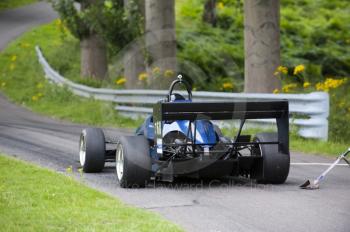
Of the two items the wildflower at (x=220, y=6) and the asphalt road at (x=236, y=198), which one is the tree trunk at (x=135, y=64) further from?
the wildflower at (x=220, y=6)

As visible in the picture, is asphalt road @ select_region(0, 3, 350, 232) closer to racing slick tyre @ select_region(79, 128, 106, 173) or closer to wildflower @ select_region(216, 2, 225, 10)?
racing slick tyre @ select_region(79, 128, 106, 173)

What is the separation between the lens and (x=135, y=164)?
1009 centimetres

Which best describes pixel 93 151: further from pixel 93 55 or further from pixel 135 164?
pixel 93 55

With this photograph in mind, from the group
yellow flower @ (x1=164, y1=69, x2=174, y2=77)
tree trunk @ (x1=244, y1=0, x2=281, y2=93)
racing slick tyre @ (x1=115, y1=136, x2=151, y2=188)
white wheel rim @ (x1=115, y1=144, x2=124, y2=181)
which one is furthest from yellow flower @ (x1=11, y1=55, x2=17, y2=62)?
racing slick tyre @ (x1=115, y1=136, x2=151, y2=188)

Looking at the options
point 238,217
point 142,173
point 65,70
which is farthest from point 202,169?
point 65,70

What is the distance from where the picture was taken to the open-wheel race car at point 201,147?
9.94 m

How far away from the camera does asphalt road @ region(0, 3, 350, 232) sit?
796cm

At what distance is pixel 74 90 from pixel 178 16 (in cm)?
1106

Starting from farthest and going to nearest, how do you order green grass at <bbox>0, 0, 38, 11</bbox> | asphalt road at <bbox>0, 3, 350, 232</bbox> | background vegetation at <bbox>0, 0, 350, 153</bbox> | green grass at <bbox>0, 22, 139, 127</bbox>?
green grass at <bbox>0, 0, 38, 11</bbox> < background vegetation at <bbox>0, 0, 350, 153</bbox> < green grass at <bbox>0, 22, 139, 127</bbox> < asphalt road at <bbox>0, 3, 350, 232</bbox>

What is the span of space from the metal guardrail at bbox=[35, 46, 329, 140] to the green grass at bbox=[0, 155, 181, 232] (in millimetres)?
6305

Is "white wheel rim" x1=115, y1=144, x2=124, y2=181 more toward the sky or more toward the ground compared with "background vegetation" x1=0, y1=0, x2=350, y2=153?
more toward the ground

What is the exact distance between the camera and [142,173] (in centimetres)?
1015

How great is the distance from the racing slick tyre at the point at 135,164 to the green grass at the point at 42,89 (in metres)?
10.1

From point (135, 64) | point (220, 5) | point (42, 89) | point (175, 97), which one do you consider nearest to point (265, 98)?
point (175, 97)
